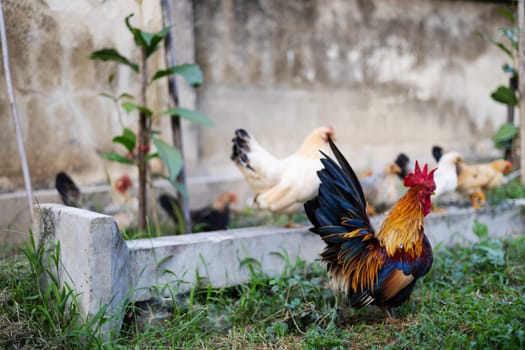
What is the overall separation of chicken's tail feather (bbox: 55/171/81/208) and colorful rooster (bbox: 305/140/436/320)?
85.6 inches

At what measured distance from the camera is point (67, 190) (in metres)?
4.11

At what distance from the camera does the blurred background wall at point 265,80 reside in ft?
14.4

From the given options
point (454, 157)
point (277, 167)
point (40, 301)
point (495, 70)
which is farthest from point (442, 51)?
point (40, 301)

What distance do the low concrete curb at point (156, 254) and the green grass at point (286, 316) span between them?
0.08 meters

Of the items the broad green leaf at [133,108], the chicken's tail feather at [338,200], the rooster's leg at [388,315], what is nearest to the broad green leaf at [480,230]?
the rooster's leg at [388,315]

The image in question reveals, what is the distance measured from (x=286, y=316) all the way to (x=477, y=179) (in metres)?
2.47

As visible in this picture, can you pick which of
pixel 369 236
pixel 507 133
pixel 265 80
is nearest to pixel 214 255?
pixel 369 236

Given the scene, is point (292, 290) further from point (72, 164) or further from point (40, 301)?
point (72, 164)

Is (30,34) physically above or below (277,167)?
above

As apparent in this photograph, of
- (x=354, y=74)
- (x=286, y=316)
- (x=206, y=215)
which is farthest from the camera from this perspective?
(x=354, y=74)

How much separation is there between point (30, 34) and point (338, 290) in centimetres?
322

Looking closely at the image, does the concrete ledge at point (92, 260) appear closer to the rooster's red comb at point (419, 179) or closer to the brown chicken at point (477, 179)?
the rooster's red comb at point (419, 179)

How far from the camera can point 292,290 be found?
10.7 feet

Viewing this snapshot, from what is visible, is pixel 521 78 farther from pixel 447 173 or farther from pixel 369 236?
pixel 369 236
